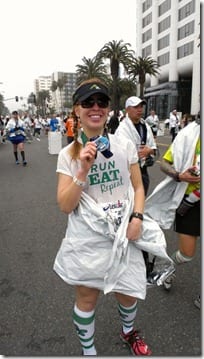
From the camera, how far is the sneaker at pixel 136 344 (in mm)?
2098

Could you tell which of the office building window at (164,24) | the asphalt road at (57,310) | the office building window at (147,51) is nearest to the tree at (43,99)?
the office building window at (147,51)

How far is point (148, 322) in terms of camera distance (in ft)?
8.02

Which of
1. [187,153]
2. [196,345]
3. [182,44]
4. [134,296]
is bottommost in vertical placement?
[196,345]

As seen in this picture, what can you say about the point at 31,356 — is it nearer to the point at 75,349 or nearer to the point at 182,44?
the point at 75,349

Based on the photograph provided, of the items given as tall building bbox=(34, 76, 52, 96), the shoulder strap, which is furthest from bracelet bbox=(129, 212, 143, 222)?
tall building bbox=(34, 76, 52, 96)

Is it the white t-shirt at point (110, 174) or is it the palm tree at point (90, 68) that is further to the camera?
the palm tree at point (90, 68)

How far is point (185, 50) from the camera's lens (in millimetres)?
47625

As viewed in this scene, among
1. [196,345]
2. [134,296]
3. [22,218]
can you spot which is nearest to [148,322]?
[196,345]

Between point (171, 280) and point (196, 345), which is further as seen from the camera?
point (171, 280)

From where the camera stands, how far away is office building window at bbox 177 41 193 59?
4556 cm

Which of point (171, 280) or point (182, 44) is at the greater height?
point (182, 44)

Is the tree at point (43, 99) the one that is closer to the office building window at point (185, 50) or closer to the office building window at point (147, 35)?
the office building window at point (147, 35)

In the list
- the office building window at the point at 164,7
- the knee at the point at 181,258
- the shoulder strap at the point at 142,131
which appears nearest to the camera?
Result: the knee at the point at 181,258

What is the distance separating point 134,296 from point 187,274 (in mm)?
1499
